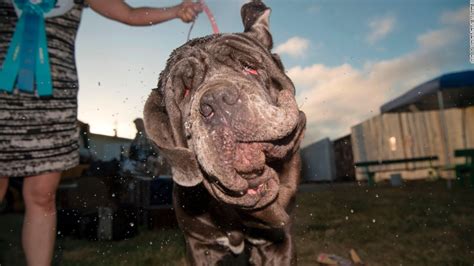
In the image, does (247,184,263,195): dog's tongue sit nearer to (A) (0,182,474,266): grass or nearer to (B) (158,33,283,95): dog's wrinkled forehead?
(B) (158,33,283,95): dog's wrinkled forehead

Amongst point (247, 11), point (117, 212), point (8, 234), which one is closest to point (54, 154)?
point (247, 11)

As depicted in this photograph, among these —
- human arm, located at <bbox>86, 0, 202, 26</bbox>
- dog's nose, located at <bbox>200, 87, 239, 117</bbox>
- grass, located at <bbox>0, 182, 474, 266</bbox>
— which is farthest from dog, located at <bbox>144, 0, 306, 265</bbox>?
grass, located at <bbox>0, 182, 474, 266</bbox>

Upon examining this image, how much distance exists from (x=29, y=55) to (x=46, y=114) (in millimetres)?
414

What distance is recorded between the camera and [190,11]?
2.82m

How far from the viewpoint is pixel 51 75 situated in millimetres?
2918

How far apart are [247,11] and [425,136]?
14535 millimetres

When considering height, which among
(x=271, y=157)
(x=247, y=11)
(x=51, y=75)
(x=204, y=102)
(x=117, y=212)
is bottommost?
(x=117, y=212)

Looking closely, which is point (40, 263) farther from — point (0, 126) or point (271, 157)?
point (271, 157)

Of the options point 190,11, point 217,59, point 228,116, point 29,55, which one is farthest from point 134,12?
point 228,116

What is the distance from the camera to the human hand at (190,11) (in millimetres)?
2826

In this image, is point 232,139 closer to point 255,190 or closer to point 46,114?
point 255,190

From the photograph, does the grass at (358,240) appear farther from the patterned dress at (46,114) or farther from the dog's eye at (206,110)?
the dog's eye at (206,110)

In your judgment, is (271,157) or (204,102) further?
(271,157)

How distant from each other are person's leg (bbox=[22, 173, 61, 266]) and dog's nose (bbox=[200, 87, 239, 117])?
5.49ft
